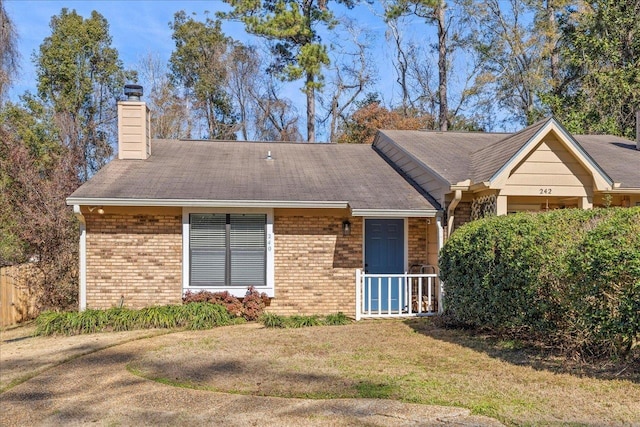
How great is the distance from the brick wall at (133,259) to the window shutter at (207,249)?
31 cm

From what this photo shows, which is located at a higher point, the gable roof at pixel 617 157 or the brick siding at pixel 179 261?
the gable roof at pixel 617 157

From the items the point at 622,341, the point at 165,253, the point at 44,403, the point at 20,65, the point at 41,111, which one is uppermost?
the point at 20,65

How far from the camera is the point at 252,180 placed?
1138 cm

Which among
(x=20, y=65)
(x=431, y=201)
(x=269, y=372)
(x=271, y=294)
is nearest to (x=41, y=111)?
(x=20, y=65)

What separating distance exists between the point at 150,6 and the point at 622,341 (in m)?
24.0

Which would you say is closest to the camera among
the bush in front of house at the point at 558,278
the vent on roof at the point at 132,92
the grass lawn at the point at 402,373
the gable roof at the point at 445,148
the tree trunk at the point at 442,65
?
the grass lawn at the point at 402,373

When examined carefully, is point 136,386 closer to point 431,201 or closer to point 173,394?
point 173,394

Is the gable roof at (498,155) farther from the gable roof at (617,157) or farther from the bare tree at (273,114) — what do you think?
the bare tree at (273,114)

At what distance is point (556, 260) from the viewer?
247 inches

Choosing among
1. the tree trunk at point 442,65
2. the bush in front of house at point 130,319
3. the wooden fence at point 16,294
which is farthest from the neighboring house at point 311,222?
the tree trunk at point 442,65

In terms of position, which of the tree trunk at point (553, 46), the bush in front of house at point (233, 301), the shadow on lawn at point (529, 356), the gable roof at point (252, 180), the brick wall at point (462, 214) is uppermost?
the tree trunk at point (553, 46)

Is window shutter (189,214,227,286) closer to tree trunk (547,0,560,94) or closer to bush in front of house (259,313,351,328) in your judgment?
bush in front of house (259,313,351,328)

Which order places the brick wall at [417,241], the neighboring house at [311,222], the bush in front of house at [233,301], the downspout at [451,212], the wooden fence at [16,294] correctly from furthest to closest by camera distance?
the wooden fence at [16,294] < the brick wall at [417,241] < the bush in front of house at [233,301] < the downspout at [451,212] < the neighboring house at [311,222]

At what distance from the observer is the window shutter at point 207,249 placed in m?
10.3
